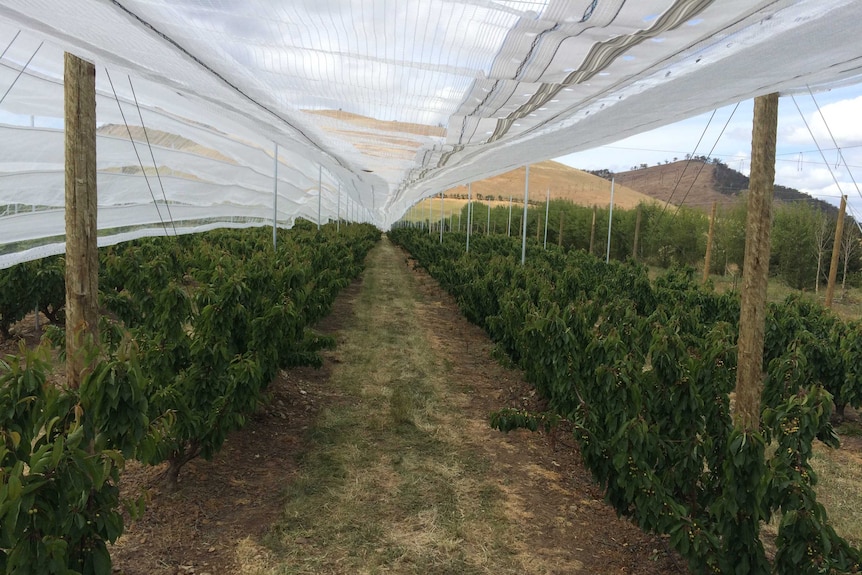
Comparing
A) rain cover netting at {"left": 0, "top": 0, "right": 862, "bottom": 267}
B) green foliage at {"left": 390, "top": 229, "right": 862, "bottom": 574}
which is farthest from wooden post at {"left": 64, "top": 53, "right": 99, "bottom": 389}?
green foliage at {"left": 390, "top": 229, "right": 862, "bottom": 574}

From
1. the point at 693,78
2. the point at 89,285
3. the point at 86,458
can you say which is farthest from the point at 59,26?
the point at 693,78

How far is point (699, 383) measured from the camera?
3.40 meters

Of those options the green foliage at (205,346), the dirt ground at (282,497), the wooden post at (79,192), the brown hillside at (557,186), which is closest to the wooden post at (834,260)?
the dirt ground at (282,497)

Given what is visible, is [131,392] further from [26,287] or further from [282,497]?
[26,287]

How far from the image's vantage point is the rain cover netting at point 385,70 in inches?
80.6

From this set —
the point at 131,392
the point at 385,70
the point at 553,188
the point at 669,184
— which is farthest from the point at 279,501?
the point at 553,188

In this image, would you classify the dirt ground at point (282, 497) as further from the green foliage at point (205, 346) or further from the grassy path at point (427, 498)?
the green foliage at point (205, 346)

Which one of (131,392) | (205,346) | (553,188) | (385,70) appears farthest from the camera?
(553,188)

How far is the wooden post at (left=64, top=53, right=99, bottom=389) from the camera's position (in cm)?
276

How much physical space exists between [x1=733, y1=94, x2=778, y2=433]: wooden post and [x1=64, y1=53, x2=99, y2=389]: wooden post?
146 inches

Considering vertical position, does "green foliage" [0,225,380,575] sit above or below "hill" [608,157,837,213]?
below

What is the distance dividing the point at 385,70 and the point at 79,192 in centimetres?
164

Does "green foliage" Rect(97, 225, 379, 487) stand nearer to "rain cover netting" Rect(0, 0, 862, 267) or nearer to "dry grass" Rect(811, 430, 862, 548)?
"rain cover netting" Rect(0, 0, 862, 267)

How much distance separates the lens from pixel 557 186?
88875 millimetres
